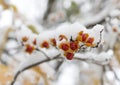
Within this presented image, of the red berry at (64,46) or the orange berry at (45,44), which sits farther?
the orange berry at (45,44)

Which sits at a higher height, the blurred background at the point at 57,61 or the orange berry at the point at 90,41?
the orange berry at the point at 90,41

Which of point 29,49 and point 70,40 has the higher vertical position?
point 70,40

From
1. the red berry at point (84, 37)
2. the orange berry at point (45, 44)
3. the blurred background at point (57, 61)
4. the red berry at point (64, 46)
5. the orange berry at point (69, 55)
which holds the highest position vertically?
the red berry at point (84, 37)

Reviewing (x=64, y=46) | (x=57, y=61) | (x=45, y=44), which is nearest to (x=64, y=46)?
(x=64, y=46)

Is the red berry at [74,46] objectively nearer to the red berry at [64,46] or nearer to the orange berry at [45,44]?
the red berry at [64,46]

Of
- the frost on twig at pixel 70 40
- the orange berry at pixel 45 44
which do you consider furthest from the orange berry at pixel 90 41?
the orange berry at pixel 45 44

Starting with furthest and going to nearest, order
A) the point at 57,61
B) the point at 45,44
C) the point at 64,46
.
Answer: the point at 57,61
the point at 45,44
the point at 64,46

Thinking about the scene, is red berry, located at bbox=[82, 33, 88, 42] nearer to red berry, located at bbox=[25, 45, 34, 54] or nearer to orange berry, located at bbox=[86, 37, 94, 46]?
→ orange berry, located at bbox=[86, 37, 94, 46]

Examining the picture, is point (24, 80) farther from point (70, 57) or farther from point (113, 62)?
point (113, 62)

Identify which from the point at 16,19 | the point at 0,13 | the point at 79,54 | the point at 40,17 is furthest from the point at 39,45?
the point at 40,17

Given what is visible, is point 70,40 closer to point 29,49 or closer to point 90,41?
point 90,41

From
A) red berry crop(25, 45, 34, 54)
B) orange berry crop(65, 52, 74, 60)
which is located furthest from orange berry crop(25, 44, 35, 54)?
orange berry crop(65, 52, 74, 60)
